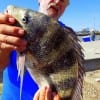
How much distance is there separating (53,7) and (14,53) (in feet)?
1.76

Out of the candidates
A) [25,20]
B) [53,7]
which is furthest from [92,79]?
[25,20]

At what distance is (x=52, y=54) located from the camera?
7.18 ft

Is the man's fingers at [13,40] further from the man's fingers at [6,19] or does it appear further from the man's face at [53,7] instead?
the man's face at [53,7]

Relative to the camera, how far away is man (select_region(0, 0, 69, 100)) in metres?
2.09

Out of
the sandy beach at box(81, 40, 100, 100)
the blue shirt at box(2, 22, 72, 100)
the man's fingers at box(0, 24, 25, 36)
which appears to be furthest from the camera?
the sandy beach at box(81, 40, 100, 100)

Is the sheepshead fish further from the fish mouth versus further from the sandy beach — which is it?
the sandy beach

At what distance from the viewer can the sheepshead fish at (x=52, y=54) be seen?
219 cm

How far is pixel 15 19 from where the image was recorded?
7.07 feet

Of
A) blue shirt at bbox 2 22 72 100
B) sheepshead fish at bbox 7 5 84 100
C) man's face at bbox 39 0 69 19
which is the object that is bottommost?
blue shirt at bbox 2 22 72 100

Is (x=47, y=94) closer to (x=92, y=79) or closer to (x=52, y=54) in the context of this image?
(x=52, y=54)

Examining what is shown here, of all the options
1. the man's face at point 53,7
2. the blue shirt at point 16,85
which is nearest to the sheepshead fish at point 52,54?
the blue shirt at point 16,85

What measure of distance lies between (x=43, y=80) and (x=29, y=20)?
41cm

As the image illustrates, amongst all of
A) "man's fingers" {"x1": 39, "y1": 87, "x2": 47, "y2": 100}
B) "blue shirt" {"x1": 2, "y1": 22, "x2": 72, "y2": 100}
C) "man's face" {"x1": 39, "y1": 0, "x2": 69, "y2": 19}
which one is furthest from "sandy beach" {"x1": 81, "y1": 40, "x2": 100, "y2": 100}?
"man's fingers" {"x1": 39, "y1": 87, "x2": 47, "y2": 100}

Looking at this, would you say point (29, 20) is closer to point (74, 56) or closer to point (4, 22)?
point (4, 22)
